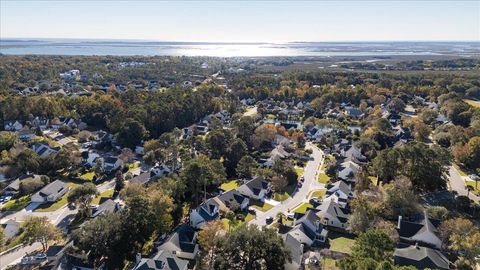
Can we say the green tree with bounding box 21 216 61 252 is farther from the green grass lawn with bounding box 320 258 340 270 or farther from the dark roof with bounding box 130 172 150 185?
the green grass lawn with bounding box 320 258 340 270

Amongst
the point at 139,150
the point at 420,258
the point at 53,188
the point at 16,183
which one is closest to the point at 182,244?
the point at 420,258

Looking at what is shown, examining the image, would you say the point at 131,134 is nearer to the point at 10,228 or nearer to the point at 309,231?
the point at 10,228

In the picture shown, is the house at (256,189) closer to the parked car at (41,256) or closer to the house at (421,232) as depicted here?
the house at (421,232)

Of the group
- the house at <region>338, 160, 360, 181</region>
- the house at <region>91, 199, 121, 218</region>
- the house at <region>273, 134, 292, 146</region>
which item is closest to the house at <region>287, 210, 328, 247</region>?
the house at <region>338, 160, 360, 181</region>

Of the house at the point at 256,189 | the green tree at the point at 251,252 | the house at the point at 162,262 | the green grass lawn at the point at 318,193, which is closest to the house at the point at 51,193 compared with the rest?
the house at the point at 162,262

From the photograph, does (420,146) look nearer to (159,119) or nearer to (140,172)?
(140,172)

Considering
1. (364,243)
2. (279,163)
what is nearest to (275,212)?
(279,163)
